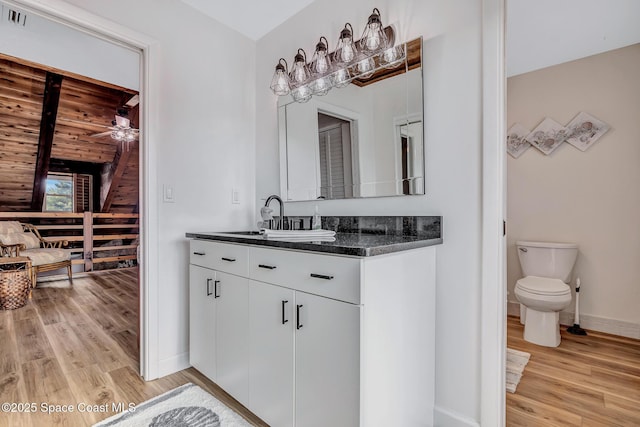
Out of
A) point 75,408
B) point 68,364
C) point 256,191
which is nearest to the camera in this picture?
point 75,408

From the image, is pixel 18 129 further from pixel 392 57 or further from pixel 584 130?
pixel 584 130

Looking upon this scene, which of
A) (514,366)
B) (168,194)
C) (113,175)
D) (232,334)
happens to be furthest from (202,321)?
(113,175)

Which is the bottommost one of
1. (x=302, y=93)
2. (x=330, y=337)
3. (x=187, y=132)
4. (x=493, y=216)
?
(x=330, y=337)

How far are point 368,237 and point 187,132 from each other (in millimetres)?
1422

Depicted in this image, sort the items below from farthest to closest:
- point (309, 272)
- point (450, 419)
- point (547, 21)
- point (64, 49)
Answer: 1. point (64, 49)
2. point (547, 21)
3. point (450, 419)
4. point (309, 272)

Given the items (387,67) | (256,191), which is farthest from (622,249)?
(256,191)

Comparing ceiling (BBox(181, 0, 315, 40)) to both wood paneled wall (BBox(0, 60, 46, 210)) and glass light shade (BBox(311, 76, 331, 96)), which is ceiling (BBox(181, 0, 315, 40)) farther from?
wood paneled wall (BBox(0, 60, 46, 210))

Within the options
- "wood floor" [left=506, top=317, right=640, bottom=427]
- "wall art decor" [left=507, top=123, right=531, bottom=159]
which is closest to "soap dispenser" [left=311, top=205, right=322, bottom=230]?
"wood floor" [left=506, top=317, right=640, bottom=427]

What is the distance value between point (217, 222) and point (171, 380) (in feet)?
3.40

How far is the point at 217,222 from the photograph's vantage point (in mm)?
2230

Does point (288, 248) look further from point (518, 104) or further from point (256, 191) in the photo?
point (518, 104)

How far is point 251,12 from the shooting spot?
6.98 ft

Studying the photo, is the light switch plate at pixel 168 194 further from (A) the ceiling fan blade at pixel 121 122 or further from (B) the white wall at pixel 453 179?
(A) the ceiling fan blade at pixel 121 122

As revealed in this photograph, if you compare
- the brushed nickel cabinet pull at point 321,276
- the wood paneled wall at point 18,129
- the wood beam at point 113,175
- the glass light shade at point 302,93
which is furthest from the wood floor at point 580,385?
the wood beam at point 113,175
